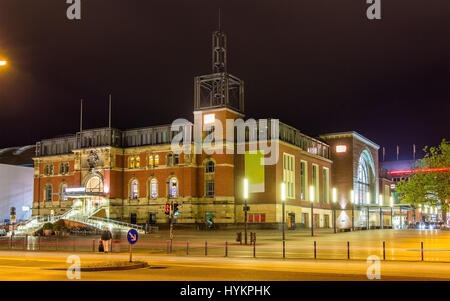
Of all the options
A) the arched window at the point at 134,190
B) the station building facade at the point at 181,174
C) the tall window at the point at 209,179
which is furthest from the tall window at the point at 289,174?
the arched window at the point at 134,190

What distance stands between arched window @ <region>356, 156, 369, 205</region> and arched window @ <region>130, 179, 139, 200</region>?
47435 mm

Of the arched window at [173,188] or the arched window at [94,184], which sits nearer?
the arched window at [173,188]

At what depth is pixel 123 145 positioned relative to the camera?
279 feet

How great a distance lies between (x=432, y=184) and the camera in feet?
281

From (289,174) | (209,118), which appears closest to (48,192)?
(209,118)

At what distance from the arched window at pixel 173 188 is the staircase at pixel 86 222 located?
8.15 metres

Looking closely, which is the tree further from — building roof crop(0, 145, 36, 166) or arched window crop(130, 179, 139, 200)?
building roof crop(0, 145, 36, 166)

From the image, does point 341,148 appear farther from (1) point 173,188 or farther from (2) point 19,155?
(2) point 19,155

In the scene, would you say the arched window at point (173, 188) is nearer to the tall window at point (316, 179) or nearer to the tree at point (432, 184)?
the tall window at point (316, 179)

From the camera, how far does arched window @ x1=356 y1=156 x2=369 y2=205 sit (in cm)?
11022

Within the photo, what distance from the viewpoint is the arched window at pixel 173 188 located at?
7931cm

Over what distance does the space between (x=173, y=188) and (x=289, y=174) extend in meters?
17.5

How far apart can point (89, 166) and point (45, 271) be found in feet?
212
